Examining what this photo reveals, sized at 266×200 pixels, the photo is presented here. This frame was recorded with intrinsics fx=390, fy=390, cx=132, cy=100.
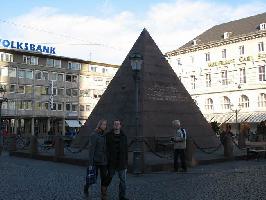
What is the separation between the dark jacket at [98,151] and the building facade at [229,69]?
4183 centimetres

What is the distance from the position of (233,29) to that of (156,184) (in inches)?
2007

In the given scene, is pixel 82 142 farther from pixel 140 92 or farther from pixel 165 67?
pixel 165 67

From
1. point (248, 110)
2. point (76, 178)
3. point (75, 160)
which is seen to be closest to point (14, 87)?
point (248, 110)

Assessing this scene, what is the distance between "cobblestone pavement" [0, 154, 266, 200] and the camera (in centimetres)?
859

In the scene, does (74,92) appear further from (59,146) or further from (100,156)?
(100,156)

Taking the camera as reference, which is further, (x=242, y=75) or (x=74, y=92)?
(x=74, y=92)

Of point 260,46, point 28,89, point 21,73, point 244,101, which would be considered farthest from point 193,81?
point 21,73

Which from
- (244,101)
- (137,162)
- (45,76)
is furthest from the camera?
(45,76)

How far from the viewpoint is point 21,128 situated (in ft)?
198

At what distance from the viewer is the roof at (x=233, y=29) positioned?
54.4 meters

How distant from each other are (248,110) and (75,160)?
130 feet

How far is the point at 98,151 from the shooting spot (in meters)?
7.78

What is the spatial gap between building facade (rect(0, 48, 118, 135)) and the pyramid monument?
3901cm

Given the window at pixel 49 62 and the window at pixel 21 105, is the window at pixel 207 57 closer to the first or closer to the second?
the window at pixel 49 62
